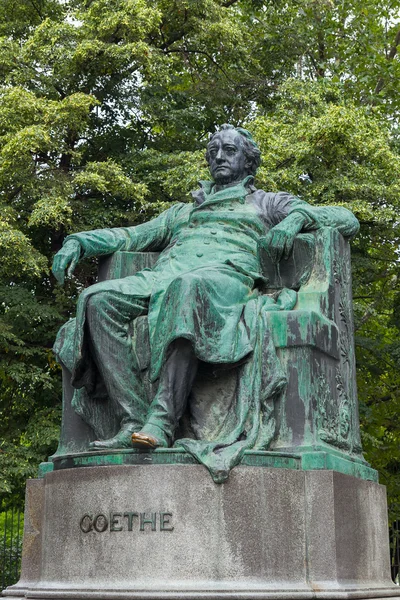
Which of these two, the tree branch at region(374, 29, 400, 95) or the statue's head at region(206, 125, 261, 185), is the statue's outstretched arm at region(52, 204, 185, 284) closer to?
the statue's head at region(206, 125, 261, 185)

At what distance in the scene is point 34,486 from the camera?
6.59m

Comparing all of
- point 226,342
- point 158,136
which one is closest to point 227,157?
point 226,342

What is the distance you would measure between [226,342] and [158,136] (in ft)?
34.3

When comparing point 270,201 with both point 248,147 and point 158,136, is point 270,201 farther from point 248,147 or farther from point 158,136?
point 158,136

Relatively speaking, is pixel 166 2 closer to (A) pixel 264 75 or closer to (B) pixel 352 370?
(A) pixel 264 75

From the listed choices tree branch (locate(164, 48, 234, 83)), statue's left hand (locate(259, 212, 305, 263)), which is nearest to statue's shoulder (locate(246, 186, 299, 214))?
statue's left hand (locate(259, 212, 305, 263))

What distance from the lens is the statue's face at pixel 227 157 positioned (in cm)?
725

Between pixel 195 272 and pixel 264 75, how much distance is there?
11.0 m

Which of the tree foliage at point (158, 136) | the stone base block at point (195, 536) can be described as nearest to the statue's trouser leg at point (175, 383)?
the stone base block at point (195, 536)

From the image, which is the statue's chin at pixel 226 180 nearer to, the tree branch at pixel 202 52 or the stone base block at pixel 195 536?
the stone base block at pixel 195 536

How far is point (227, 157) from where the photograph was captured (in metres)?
7.25

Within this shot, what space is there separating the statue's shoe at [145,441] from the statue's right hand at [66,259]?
4.82 ft

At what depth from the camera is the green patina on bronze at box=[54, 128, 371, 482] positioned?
592cm

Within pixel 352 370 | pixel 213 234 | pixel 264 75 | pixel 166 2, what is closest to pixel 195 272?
pixel 213 234
